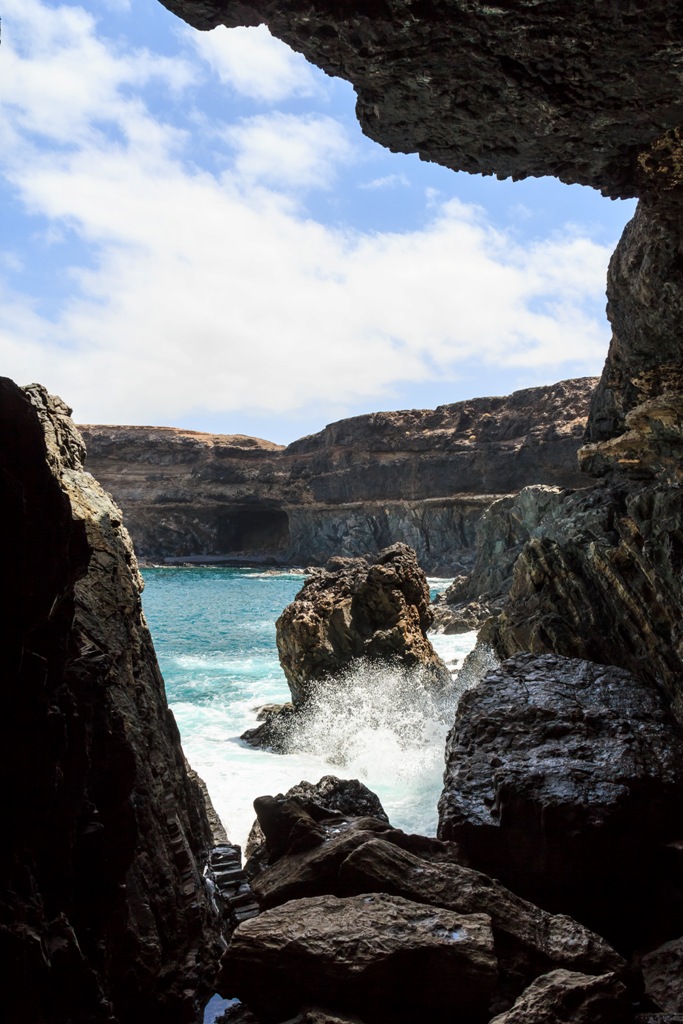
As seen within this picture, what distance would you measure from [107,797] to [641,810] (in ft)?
12.8

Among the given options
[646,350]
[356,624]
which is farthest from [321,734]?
[646,350]

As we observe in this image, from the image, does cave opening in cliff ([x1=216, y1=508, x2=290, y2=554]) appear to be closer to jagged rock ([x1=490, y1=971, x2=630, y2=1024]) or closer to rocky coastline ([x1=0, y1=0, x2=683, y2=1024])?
rocky coastline ([x1=0, y1=0, x2=683, y2=1024])

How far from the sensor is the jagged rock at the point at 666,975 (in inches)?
144

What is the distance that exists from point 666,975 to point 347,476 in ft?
189

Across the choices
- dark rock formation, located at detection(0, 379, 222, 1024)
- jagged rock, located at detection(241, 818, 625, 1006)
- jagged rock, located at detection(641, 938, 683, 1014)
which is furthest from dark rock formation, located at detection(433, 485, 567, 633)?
dark rock formation, located at detection(0, 379, 222, 1024)

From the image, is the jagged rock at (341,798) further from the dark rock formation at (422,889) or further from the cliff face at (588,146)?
the cliff face at (588,146)

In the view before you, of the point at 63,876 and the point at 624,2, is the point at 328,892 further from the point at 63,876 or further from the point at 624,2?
the point at 624,2

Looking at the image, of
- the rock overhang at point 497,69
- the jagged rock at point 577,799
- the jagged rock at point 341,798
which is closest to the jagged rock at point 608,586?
the jagged rock at point 577,799

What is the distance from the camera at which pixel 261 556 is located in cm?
6856

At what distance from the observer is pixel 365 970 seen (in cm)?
307

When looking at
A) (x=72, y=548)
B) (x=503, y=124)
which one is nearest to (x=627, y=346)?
(x=503, y=124)

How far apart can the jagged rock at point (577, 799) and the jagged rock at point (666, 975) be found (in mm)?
366

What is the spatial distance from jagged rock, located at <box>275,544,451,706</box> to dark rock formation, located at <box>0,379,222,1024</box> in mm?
9181

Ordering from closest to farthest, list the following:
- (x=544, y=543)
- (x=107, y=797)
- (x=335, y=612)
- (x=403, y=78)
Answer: (x=107, y=797) < (x=403, y=78) < (x=544, y=543) < (x=335, y=612)
